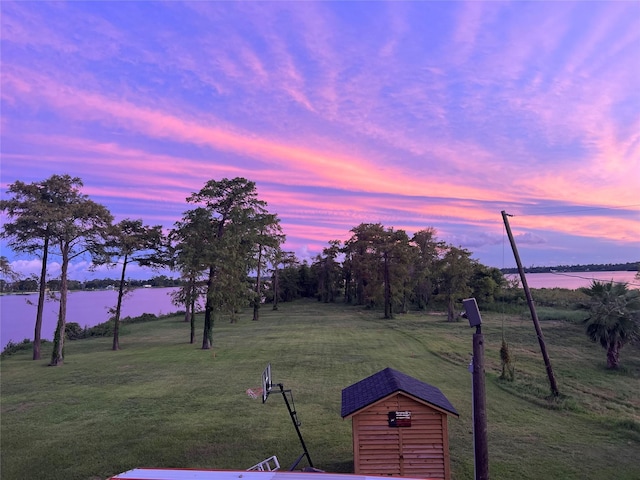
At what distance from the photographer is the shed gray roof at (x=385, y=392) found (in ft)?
31.2

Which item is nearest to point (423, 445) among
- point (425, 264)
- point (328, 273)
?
point (425, 264)

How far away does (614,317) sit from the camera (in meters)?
23.0

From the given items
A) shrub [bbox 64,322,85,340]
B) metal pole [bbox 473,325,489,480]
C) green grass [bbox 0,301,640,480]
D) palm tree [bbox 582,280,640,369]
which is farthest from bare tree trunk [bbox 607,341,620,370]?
shrub [bbox 64,322,85,340]

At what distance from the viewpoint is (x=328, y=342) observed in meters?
32.6

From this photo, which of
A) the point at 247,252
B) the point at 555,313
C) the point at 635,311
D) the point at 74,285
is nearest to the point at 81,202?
the point at 74,285

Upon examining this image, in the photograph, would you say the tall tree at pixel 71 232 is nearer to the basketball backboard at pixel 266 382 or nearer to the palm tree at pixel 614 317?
the basketball backboard at pixel 266 382

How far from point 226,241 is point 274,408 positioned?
50.5ft

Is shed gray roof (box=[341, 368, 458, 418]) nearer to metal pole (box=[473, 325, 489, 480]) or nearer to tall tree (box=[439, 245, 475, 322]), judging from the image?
metal pole (box=[473, 325, 489, 480])

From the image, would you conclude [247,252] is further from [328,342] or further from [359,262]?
[359,262]

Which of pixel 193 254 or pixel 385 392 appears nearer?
pixel 385 392

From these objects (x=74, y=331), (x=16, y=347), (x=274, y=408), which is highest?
(x=274, y=408)

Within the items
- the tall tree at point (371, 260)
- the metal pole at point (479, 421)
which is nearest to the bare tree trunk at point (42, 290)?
the metal pole at point (479, 421)

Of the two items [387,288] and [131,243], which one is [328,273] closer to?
[387,288]

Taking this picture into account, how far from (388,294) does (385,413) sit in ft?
147
